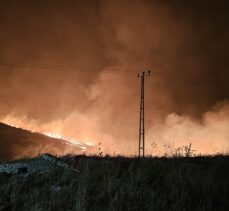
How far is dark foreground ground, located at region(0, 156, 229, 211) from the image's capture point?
961cm

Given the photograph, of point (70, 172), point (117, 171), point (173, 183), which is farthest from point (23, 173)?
point (173, 183)

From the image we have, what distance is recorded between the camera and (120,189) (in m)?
10.3

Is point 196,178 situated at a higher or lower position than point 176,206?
higher

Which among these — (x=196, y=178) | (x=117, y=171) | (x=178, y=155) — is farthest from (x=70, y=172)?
(x=178, y=155)

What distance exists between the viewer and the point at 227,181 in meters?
11.6

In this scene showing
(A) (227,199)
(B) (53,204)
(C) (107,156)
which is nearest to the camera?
(B) (53,204)

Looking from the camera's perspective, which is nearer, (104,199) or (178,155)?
(104,199)

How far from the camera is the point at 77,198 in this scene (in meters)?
9.74

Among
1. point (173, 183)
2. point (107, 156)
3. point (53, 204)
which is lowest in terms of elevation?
point (53, 204)

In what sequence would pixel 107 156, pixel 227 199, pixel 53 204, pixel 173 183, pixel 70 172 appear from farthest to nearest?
pixel 107 156 → pixel 70 172 → pixel 173 183 → pixel 227 199 → pixel 53 204

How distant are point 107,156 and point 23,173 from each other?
15.4 feet

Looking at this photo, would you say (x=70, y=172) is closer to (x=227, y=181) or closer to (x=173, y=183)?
(x=173, y=183)

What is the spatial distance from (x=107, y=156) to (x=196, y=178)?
5862 millimetres

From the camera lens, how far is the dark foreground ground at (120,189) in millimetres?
9609
